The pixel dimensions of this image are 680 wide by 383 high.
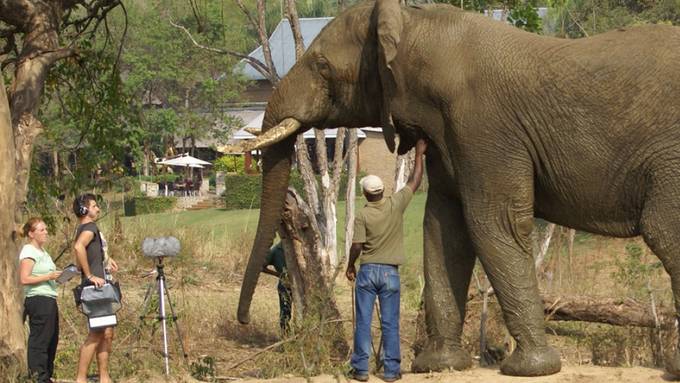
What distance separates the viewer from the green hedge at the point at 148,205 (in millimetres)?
42250

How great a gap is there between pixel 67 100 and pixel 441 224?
20.0ft

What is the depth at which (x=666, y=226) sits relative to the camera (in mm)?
9398

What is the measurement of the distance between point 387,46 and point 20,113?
3.35m

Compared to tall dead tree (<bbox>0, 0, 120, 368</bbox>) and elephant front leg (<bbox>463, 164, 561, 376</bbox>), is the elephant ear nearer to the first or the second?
elephant front leg (<bbox>463, 164, 561, 376</bbox>)

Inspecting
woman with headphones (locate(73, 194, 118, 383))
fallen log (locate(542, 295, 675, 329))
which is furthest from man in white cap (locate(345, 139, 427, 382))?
fallen log (locate(542, 295, 675, 329))

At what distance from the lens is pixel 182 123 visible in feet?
206

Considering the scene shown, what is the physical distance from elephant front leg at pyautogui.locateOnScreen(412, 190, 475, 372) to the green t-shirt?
3.09 m

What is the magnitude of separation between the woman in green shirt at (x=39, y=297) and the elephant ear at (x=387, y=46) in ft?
9.67

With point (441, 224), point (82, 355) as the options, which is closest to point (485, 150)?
point (441, 224)

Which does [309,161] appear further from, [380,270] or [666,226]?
[666,226]

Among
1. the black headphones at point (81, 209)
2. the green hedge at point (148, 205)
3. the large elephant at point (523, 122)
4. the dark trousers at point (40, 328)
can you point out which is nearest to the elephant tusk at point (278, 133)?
the large elephant at point (523, 122)

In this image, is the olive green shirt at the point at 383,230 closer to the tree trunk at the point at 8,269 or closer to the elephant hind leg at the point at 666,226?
the elephant hind leg at the point at 666,226

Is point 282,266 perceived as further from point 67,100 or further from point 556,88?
point 556,88

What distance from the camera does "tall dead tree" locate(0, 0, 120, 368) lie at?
10.1 meters
